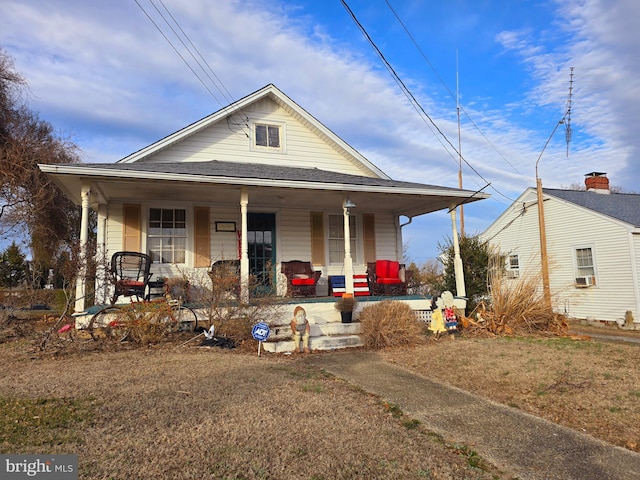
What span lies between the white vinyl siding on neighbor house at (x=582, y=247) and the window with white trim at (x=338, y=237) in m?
6.96

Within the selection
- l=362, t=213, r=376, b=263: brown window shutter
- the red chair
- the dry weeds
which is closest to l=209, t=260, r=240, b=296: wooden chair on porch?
the dry weeds

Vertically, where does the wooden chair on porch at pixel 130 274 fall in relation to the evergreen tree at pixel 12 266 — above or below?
below

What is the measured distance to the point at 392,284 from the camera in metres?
10.3

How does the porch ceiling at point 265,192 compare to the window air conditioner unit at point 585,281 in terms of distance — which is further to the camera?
the window air conditioner unit at point 585,281

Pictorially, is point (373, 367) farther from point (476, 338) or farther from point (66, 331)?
point (66, 331)

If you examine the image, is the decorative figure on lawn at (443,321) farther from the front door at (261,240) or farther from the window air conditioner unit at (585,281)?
the window air conditioner unit at (585,281)

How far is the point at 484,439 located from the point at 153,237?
8776mm

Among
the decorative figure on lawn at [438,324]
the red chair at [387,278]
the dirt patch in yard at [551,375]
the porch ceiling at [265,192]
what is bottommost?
the dirt patch in yard at [551,375]

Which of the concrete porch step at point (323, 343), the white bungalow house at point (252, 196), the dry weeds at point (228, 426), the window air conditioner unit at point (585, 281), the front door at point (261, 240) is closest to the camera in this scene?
the dry weeds at point (228, 426)

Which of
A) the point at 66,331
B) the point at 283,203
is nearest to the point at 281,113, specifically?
the point at 283,203

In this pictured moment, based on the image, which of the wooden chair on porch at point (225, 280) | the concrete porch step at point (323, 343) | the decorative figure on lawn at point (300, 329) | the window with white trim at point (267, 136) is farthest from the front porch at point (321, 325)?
the window with white trim at point (267, 136)

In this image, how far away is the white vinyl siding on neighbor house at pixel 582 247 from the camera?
16122 mm

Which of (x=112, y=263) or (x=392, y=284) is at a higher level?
(x=112, y=263)

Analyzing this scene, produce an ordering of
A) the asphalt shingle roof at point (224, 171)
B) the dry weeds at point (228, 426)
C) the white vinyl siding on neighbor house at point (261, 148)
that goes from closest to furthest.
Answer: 1. the dry weeds at point (228, 426)
2. the asphalt shingle roof at point (224, 171)
3. the white vinyl siding on neighbor house at point (261, 148)
